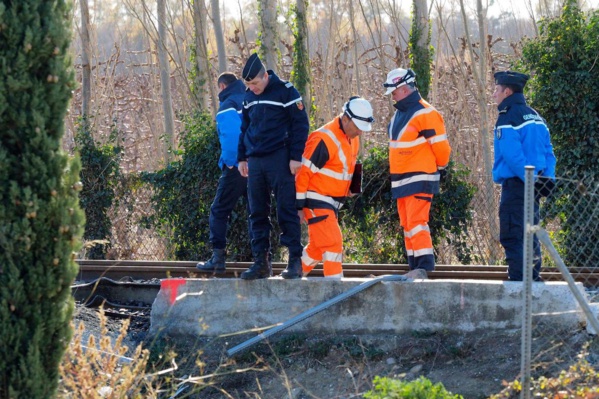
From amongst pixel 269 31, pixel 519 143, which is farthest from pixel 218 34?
pixel 519 143

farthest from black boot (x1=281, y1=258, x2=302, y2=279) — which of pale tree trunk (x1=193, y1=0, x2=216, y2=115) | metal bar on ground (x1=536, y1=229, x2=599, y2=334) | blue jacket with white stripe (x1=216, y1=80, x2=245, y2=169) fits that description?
pale tree trunk (x1=193, y1=0, x2=216, y2=115)

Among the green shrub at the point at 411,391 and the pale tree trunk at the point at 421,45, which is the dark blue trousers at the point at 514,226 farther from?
the pale tree trunk at the point at 421,45

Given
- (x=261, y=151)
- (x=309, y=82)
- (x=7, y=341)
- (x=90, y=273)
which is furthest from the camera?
(x=309, y=82)

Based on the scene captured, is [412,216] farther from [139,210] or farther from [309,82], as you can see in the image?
[139,210]

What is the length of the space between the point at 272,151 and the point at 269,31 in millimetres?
5555

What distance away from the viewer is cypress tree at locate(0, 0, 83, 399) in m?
4.25

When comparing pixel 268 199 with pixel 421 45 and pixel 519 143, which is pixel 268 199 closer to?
pixel 519 143

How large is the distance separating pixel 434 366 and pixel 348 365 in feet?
2.43

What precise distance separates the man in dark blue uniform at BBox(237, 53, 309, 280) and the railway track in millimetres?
639

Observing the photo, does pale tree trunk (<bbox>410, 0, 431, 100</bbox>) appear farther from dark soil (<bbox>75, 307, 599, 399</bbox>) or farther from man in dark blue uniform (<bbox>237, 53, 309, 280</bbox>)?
dark soil (<bbox>75, 307, 599, 399</bbox>)

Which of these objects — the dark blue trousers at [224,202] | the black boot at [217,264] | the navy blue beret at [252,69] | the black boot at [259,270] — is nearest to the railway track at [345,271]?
the black boot at [217,264]

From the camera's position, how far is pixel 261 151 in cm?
778

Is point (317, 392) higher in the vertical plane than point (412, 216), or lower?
lower

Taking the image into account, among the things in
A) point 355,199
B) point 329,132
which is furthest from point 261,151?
point 355,199
